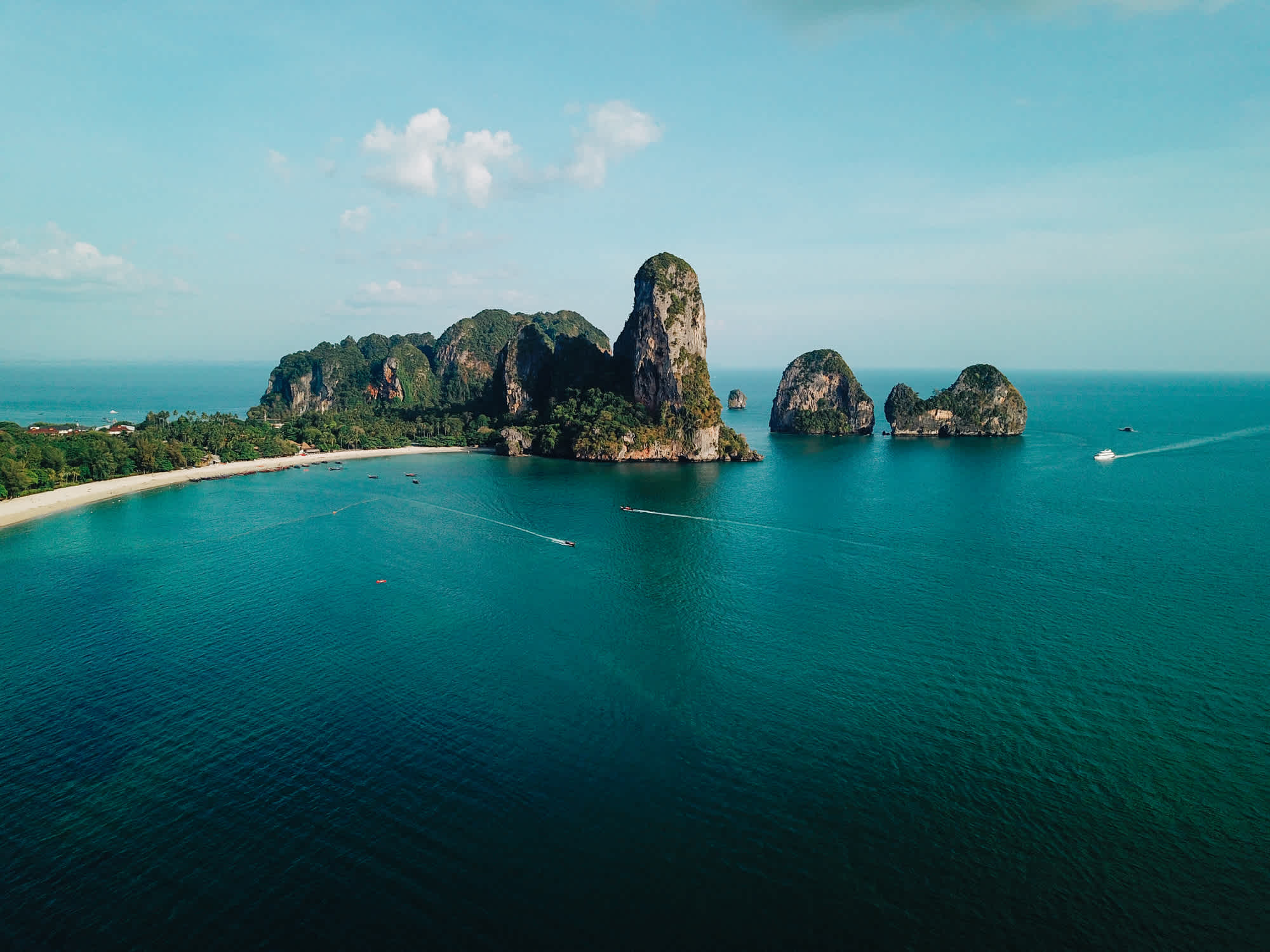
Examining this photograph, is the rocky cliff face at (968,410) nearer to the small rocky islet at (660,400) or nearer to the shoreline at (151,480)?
the small rocky islet at (660,400)

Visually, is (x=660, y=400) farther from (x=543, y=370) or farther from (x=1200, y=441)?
(x=1200, y=441)

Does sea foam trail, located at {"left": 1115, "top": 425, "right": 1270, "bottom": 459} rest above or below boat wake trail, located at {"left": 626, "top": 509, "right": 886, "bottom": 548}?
above

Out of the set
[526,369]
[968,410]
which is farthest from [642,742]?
[968,410]

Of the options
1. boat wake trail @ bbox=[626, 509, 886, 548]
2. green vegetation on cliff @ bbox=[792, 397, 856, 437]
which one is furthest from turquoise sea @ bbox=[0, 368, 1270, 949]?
green vegetation on cliff @ bbox=[792, 397, 856, 437]

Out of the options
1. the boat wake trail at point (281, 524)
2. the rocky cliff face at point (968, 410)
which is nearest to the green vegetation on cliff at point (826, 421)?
the rocky cliff face at point (968, 410)

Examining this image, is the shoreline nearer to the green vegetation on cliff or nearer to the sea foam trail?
the green vegetation on cliff
